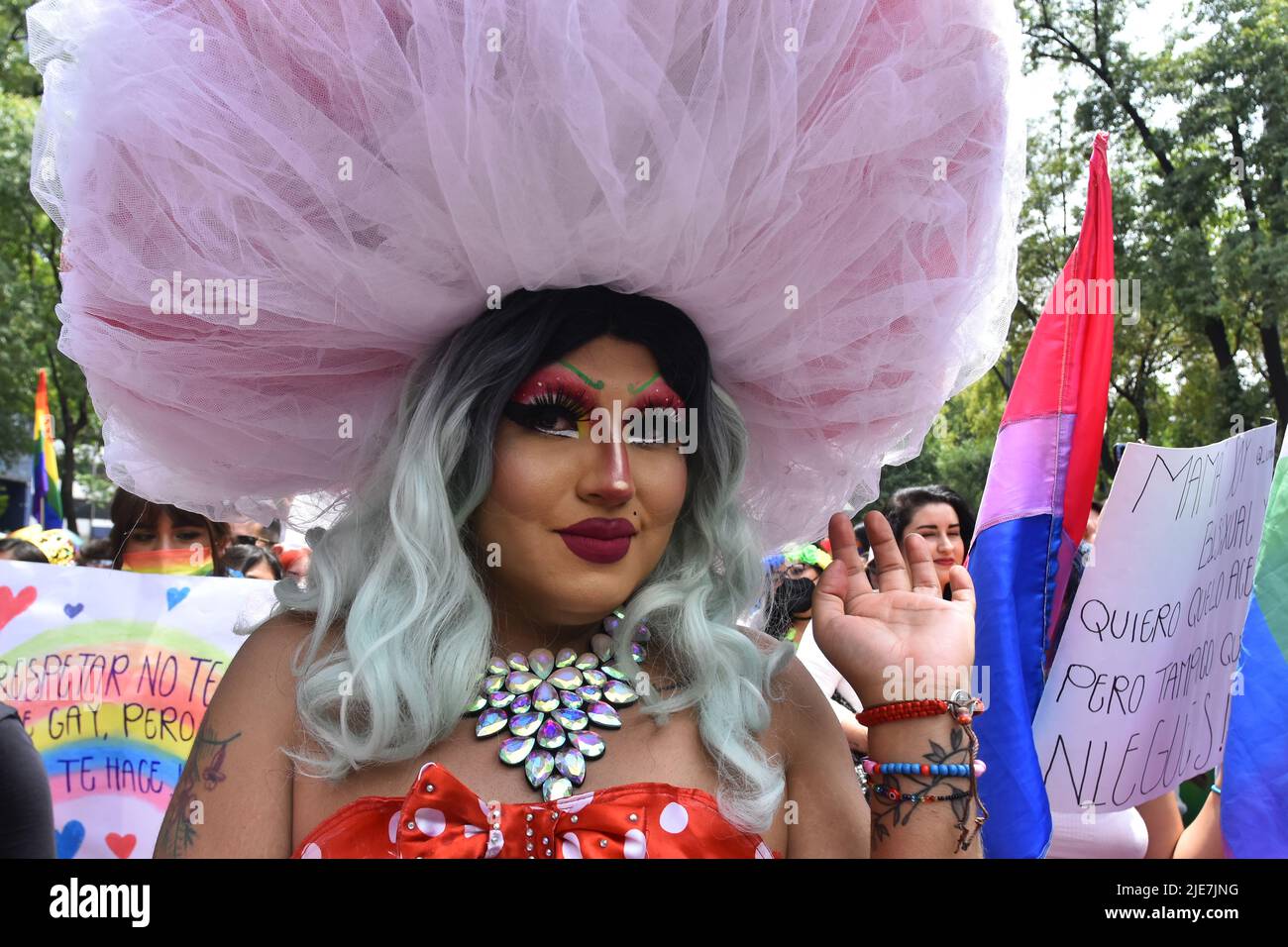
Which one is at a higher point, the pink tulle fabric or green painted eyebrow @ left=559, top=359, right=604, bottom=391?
the pink tulle fabric

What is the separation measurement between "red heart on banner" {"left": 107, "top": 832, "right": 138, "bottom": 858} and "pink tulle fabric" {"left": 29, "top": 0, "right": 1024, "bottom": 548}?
1.87 meters

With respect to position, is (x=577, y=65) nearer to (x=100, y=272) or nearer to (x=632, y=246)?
(x=632, y=246)

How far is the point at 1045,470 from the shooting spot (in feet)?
9.16

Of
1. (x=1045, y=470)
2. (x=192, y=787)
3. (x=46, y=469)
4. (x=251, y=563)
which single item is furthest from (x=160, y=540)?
(x=46, y=469)

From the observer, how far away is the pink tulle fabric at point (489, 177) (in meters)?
1.81

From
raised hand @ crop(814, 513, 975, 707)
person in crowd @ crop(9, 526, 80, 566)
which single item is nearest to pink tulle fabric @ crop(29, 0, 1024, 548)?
raised hand @ crop(814, 513, 975, 707)

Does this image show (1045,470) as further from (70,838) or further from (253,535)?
(253,535)

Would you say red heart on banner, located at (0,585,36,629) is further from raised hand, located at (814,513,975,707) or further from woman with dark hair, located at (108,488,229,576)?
raised hand, located at (814,513,975,707)

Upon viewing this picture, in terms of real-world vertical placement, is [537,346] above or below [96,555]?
above

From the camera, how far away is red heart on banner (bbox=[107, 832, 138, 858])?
141 inches

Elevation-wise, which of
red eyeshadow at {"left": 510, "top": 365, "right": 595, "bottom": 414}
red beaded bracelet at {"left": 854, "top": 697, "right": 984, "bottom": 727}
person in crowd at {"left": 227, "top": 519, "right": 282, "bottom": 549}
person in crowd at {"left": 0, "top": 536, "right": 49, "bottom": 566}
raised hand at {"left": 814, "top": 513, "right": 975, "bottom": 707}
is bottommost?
red beaded bracelet at {"left": 854, "top": 697, "right": 984, "bottom": 727}

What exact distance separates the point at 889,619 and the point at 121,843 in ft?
9.02

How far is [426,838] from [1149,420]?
76.3ft

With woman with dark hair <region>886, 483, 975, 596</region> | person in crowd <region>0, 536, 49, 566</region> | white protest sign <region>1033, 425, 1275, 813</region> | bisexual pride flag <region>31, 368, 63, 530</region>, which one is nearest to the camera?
white protest sign <region>1033, 425, 1275, 813</region>
